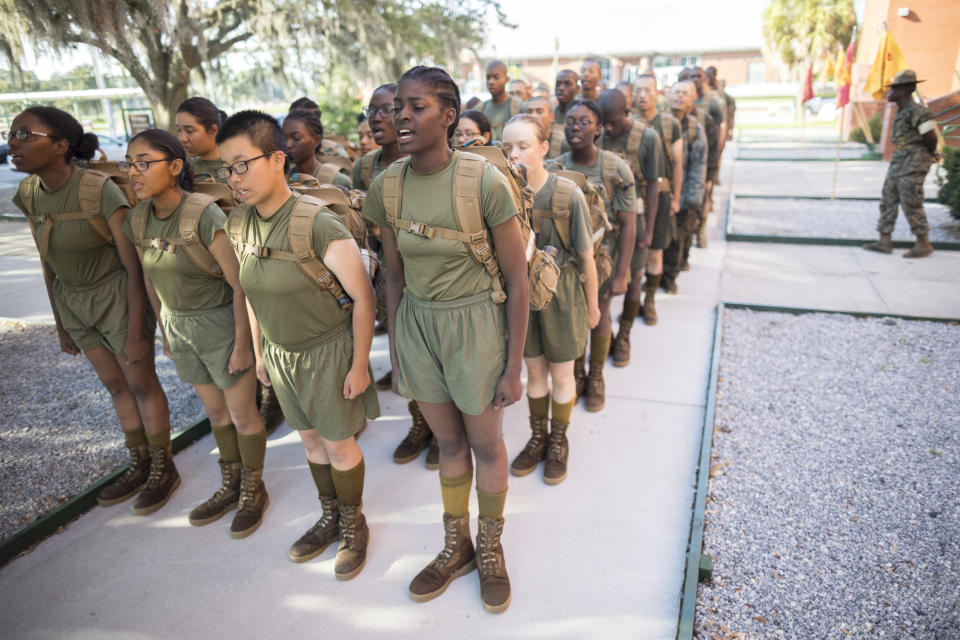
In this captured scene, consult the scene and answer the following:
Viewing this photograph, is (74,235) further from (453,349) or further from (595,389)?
(595,389)

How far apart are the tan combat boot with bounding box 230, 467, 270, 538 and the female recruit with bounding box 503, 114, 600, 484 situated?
1.32 metres

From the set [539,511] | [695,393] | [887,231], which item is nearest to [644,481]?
[539,511]

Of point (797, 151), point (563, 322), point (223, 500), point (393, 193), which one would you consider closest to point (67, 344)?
point (223, 500)

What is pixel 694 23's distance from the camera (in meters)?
41.2

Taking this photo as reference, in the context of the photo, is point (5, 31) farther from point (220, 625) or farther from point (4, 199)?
point (220, 625)

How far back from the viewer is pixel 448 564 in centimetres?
252

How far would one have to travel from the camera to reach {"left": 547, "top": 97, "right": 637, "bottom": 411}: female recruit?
3459 millimetres

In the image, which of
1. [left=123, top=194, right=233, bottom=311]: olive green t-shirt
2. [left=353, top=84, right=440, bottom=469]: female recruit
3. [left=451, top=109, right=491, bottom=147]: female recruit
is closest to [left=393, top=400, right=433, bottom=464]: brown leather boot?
[left=353, top=84, right=440, bottom=469]: female recruit

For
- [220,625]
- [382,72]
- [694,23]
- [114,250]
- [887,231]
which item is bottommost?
[220,625]

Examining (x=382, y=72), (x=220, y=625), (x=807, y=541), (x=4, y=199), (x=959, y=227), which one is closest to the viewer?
(x=220, y=625)

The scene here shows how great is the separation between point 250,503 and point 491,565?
130 cm

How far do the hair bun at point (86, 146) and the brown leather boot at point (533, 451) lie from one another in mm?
2638

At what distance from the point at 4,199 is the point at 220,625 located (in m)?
13.6

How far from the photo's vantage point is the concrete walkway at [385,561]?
94.0 inches
